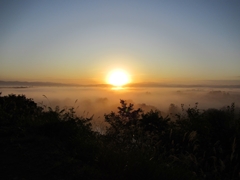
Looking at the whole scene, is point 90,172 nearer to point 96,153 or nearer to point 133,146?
point 96,153

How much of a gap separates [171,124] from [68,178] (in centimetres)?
603

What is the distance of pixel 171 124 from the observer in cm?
966

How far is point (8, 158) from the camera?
187 inches

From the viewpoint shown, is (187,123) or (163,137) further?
(187,123)

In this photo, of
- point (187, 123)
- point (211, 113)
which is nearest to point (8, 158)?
point (187, 123)

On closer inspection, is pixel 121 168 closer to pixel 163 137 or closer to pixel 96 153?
pixel 96 153

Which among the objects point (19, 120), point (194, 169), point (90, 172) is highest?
point (19, 120)

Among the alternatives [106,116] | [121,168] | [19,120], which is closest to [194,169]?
[121,168]

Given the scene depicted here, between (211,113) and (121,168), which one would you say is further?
(211,113)

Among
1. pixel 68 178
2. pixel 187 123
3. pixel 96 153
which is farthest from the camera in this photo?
pixel 187 123

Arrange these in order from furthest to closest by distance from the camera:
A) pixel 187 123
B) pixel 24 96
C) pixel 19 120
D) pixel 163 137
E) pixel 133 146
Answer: pixel 24 96
pixel 187 123
pixel 163 137
pixel 19 120
pixel 133 146

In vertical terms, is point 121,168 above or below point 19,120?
below

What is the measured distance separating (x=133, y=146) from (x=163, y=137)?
8.12ft

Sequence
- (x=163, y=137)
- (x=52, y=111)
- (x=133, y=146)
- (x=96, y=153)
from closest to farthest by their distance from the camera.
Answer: (x=96, y=153) → (x=133, y=146) → (x=52, y=111) → (x=163, y=137)
